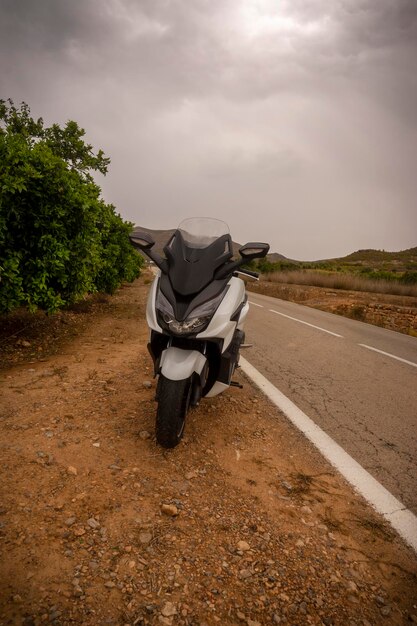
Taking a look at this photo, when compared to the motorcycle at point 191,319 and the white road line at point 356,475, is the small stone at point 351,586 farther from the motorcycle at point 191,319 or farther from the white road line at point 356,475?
the motorcycle at point 191,319

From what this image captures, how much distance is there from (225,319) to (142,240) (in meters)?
1.28

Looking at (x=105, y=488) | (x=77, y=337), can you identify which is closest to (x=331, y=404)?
(x=105, y=488)

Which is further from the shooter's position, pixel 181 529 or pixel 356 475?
pixel 356 475

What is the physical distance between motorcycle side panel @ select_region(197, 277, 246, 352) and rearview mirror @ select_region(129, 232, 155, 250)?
37.1 inches

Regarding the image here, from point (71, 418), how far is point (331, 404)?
2.89m

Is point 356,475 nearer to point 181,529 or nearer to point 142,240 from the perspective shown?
point 181,529

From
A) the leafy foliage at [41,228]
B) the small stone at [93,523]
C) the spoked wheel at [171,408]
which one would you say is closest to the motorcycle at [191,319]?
the spoked wheel at [171,408]

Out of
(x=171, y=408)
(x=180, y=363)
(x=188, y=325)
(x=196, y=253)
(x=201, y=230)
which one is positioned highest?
(x=201, y=230)

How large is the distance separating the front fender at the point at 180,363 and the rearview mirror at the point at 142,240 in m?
1.21

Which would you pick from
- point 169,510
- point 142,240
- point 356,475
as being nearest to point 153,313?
point 142,240

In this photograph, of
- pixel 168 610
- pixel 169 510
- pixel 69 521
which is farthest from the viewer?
pixel 169 510

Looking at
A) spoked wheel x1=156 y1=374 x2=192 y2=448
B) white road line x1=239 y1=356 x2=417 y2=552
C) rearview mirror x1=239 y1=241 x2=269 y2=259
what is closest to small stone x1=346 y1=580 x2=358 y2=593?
white road line x1=239 y1=356 x2=417 y2=552

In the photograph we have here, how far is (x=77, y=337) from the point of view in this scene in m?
5.94

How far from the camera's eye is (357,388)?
4.46 metres
